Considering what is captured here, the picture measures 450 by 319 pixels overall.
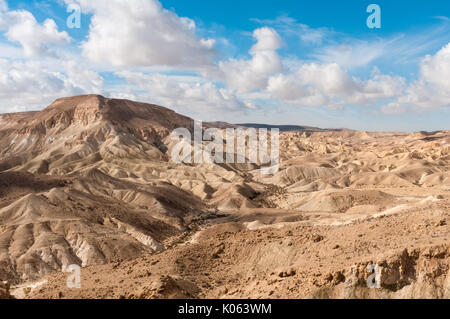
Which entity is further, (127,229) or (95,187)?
(95,187)

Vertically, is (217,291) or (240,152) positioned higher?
(240,152)

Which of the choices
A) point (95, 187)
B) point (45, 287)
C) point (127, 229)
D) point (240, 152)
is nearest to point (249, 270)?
point (45, 287)
